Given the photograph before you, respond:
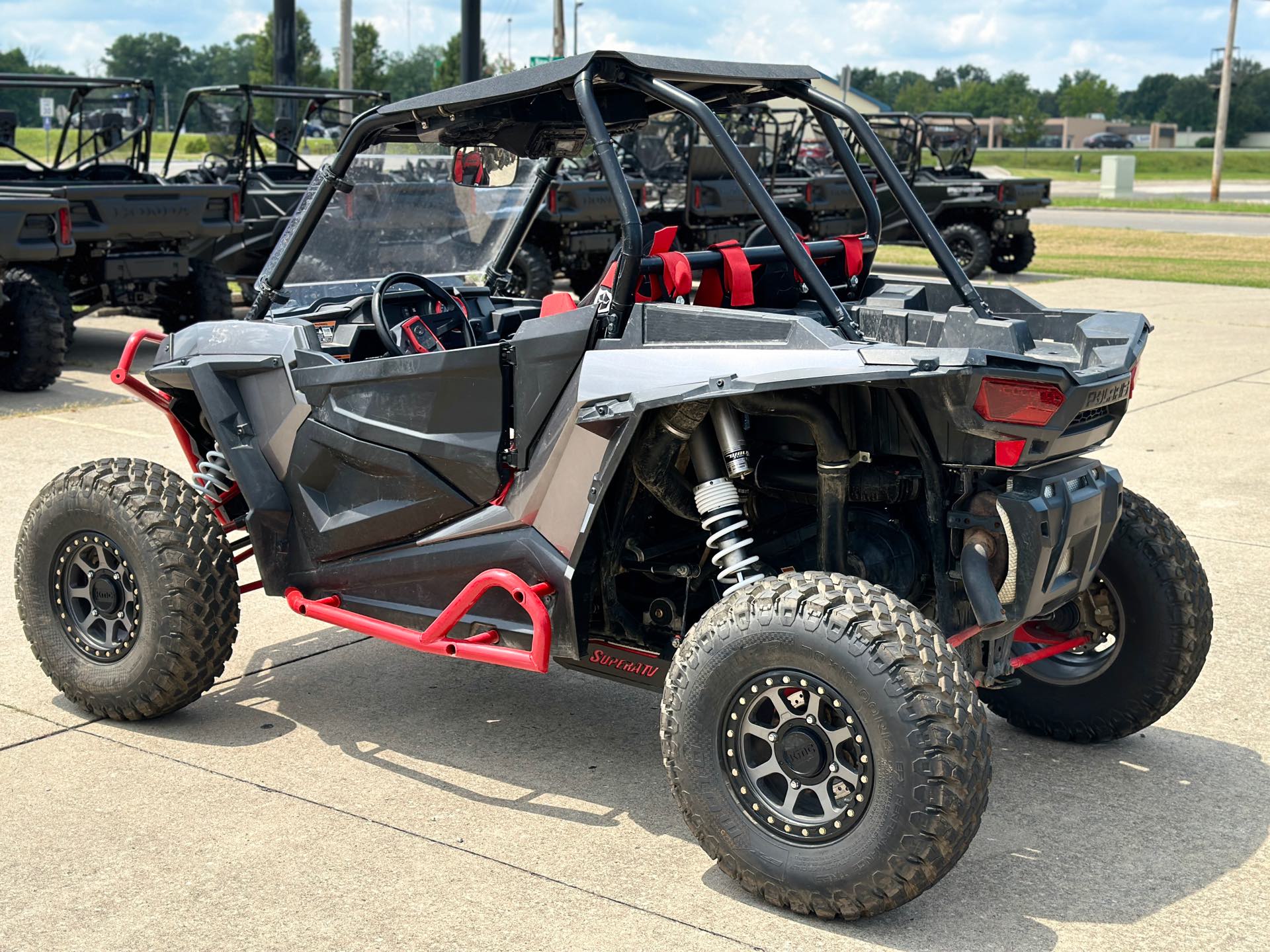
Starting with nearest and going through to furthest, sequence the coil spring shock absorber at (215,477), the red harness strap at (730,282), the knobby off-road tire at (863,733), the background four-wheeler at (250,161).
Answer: the knobby off-road tire at (863,733), the red harness strap at (730,282), the coil spring shock absorber at (215,477), the background four-wheeler at (250,161)

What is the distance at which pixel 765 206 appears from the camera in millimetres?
3447

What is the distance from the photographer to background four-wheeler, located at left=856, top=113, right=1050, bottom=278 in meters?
18.5

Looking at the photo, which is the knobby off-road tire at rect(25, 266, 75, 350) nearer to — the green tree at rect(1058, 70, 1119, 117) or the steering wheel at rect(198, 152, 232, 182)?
the steering wheel at rect(198, 152, 232, 182)

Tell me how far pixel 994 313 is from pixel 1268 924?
1.70 metres

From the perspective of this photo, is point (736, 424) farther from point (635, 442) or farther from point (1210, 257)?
point (1210, 257)

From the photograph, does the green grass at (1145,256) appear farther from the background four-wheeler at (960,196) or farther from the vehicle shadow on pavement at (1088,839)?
the vehicle shadow on pavement at (1088,839)

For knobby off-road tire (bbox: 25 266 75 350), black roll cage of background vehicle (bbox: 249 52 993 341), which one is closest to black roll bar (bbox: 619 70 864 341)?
black roll cage of background vehicle (bbox: 249 52 993 341)

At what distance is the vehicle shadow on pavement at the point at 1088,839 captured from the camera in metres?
3.24

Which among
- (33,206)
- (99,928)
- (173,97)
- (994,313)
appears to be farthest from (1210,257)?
(173,97)

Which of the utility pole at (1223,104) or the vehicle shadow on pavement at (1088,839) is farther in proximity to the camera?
the utility pole at (1223,104)

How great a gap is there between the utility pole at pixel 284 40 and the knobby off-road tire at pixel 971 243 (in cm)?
867

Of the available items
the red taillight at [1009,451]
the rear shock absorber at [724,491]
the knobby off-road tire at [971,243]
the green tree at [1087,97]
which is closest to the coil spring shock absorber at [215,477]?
the rear shock absorber at [724,491]

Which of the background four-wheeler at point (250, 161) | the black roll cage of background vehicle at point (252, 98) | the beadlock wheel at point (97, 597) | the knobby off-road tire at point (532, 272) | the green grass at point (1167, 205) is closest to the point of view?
the beadlock wheel at point (97, 597)

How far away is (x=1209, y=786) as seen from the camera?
4.00m
